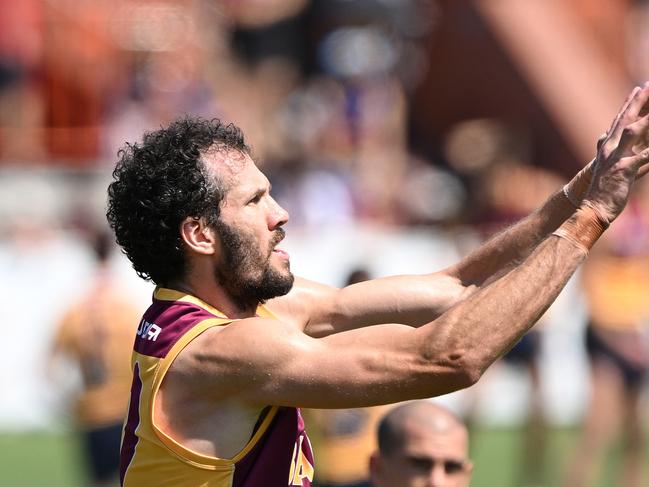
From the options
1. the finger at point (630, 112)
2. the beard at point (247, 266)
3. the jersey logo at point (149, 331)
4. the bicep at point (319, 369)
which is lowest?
the bicep at point (319, 369)

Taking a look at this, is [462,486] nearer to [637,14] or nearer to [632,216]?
[632,216]

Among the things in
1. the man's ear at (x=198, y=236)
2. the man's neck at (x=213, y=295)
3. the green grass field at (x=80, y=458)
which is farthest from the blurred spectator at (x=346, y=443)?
the man's ear at (x=198, y=236)

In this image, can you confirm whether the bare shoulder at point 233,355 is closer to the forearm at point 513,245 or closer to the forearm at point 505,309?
the forearm at point 505,309

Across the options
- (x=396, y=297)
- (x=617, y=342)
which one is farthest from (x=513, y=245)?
(x=617, y=342)

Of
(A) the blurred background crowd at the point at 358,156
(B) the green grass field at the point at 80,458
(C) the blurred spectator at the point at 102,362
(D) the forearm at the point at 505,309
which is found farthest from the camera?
(B) the green grass field at the point at 80,458

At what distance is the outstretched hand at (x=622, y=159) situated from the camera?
3.75 m

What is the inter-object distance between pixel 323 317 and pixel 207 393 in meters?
0.94

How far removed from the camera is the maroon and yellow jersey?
3770 mm

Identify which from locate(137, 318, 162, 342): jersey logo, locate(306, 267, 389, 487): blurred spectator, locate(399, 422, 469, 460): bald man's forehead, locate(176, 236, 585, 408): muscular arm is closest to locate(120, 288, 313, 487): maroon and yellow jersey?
locate(137, 318, 162, 342): jersey logo

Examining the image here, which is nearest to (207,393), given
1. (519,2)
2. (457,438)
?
(457,438)

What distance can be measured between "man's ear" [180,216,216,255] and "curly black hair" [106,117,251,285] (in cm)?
2

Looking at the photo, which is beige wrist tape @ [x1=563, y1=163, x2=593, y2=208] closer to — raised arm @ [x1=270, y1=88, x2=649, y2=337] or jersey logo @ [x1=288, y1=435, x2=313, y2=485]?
raised arm @ [x1=270, y1=88, x2=649, y2=337]

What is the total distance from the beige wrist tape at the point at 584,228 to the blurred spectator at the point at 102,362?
21.3 ft

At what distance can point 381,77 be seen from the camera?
52.6 feet
